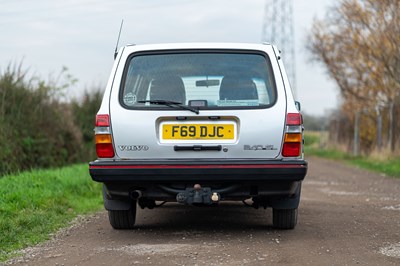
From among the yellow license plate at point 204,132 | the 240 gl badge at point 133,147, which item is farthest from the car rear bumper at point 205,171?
the yellow license plate at point 204,132

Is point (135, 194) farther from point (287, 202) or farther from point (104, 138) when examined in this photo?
point (287, 202)

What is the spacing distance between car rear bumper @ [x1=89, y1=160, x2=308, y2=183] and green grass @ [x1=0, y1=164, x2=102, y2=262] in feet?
3.78

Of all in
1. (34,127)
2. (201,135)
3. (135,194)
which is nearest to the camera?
(201,135)

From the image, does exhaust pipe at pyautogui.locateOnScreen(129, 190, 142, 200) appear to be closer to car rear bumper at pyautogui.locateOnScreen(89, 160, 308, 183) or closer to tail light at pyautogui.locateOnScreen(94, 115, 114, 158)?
car rear bumper at pyautogui.locateOnScreen(89, 160, 308, 183)

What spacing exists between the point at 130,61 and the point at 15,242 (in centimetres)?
206

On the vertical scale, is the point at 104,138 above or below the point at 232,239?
above

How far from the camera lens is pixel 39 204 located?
9711mm

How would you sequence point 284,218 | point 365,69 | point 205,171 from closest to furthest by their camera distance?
point 205,171, point 284,218, point 365,69

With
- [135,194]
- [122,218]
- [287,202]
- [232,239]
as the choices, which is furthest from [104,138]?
[287,202]

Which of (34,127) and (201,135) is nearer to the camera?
(201,135)

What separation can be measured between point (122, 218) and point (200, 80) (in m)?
1.71

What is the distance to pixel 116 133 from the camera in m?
6.93

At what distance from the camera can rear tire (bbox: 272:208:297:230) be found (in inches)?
299

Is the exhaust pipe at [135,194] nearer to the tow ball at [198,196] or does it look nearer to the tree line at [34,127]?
the tow ball at [198,196]
